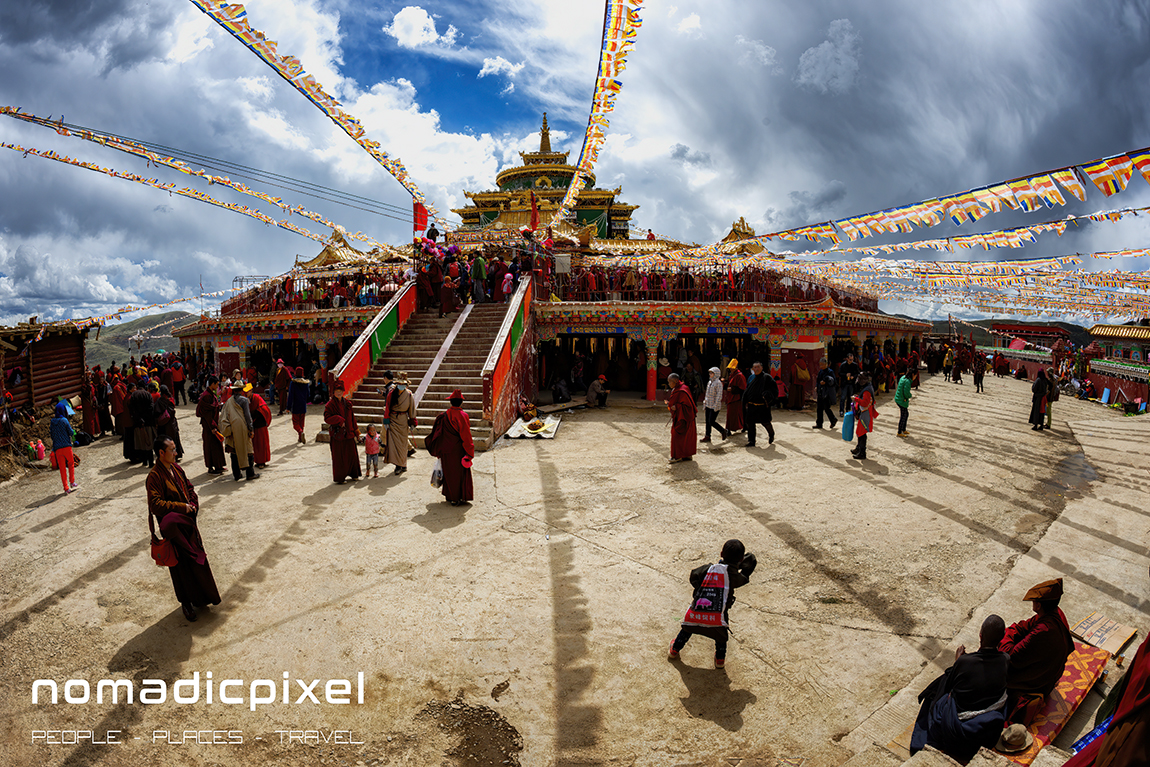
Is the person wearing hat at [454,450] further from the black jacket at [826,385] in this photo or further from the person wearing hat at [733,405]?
the black jacket at [826,385]

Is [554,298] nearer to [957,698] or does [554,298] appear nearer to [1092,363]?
[957,698]

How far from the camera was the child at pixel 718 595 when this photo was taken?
446 cm

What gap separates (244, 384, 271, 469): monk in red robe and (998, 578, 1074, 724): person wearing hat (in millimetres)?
9720

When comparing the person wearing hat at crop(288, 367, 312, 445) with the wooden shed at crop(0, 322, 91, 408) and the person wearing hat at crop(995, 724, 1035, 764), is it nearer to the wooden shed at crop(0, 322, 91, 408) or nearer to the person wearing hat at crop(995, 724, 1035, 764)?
the wooden shed at crop(0, 322, 91, 408)

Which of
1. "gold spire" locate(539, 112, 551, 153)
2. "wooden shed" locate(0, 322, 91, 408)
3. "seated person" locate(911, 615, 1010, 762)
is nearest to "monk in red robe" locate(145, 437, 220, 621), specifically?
"seated person" locate(911, 615, 1010, 762)

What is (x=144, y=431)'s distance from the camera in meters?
10.7

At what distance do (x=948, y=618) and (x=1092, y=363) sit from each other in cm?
3086

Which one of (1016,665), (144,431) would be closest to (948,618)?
(1016,665)

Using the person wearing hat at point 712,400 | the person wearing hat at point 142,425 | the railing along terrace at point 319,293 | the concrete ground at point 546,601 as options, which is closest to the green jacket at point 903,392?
the concrete ground at point 546,601

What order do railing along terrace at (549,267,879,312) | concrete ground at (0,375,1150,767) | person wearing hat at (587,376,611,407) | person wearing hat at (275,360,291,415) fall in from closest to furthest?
concrete ground at (0,375,1150,767) → person wearing hat at (275,360,291,415) → person wearing hat at (587,376,611,407) → railing along terrace at (549,267,879,312)

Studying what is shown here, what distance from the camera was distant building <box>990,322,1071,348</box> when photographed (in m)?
54.9

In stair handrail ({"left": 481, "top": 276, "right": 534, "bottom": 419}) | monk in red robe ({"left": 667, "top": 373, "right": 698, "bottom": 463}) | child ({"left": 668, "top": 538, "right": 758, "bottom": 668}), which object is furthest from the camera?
stair handrail ({"left": 481, "top": 276, "right": 534, "bottom": 419})

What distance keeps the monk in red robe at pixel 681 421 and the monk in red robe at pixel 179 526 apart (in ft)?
23.4

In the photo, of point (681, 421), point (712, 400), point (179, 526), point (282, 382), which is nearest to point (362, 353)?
point (282, 382)
